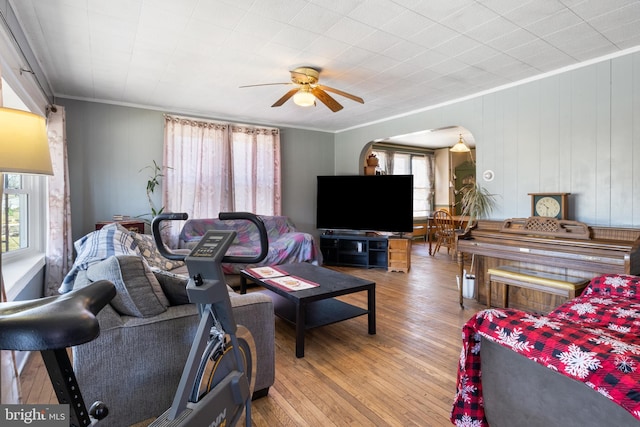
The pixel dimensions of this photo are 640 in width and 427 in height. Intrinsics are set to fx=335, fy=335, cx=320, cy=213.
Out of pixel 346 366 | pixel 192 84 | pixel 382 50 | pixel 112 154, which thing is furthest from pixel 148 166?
pixel 346 366

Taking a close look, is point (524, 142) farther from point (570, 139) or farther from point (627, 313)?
point (627, 313)

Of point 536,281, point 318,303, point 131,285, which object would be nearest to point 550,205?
point 536,281

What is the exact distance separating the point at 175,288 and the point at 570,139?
3.74m

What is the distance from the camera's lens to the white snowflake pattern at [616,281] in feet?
7.07

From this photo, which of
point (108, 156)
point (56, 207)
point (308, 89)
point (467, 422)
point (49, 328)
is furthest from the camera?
point (108, 156)

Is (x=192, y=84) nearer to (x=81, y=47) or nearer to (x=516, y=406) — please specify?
(x=81, y=47)

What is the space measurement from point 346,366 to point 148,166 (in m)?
3.88

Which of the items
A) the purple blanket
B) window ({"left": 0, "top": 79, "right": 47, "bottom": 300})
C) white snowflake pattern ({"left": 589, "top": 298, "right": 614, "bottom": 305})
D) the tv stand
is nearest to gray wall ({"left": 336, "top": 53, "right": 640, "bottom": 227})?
white snowflake pattern ({"left": 589, "top": 298, "right": 614, "bottom": 305})

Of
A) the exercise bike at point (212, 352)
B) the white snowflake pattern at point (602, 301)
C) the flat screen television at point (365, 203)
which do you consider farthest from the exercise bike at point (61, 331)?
the flat screen television at point (365, 203)

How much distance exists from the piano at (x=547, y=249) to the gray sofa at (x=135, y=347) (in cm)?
285

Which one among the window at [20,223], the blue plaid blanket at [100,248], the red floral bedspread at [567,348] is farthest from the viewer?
the window at [20,223]

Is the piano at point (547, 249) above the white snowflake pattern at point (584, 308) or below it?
above

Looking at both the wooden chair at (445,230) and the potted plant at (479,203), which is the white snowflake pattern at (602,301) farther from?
the wooden chair at (445,230)

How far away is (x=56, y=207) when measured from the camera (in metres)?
3.53
